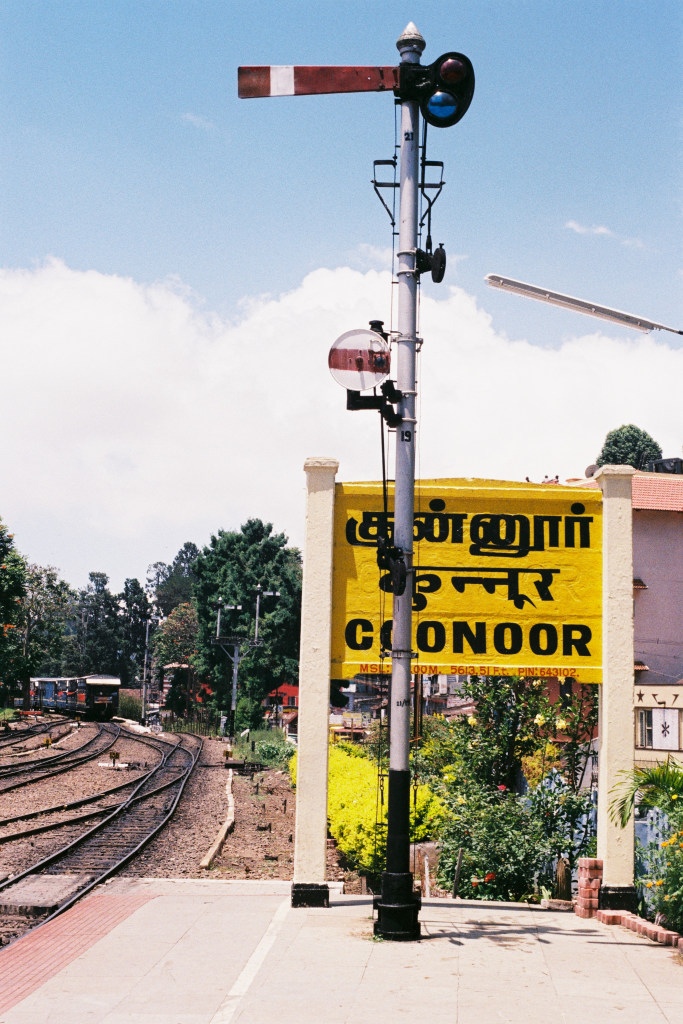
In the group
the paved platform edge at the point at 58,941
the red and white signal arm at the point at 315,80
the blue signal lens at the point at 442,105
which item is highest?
the red and white signal arm at the point at 315,80

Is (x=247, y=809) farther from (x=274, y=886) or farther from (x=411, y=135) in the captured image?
(x=411, y=135)

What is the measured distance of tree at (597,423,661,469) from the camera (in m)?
91.3

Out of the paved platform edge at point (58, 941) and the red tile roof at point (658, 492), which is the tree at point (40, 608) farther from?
the paved platform edge at point (58, 941)

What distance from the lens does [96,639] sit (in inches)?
5861

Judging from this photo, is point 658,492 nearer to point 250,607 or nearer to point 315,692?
point 315,692

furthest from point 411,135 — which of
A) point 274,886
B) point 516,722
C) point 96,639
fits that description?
point 96,639

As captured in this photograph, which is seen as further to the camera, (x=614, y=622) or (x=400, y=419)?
(x=614, y=622)

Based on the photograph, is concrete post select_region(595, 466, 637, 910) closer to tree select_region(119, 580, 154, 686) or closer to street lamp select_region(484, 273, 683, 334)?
street lamp select_region(484, 273, 683, 334)

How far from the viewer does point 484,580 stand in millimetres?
12156

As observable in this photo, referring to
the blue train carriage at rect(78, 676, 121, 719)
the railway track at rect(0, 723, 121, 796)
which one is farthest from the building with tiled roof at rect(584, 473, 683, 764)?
the blue train carriage at rect(78, 676, 121, 719)

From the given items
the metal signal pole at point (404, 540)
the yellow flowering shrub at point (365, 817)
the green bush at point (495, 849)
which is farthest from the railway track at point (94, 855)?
the green bush at point (495, 849)

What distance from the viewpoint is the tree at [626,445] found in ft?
300

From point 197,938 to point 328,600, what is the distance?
→ 13.0ft

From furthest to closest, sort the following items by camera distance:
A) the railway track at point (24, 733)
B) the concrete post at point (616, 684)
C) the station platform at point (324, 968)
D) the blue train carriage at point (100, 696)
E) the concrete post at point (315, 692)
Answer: the blue train carriage at point (100, 696), the railway track at point (24, 733), the concrete post at point (616, 684), the concrete post at point (315, 692), the station platform at point (324, 968)
